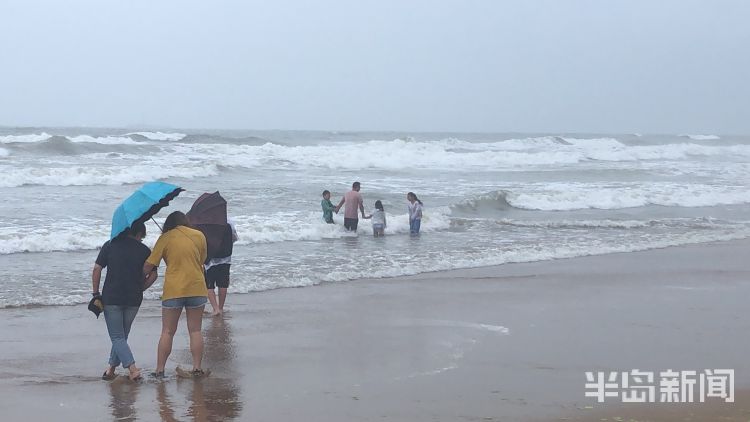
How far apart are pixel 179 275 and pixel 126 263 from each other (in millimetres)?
414

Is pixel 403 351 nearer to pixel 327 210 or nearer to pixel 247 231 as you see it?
pixel 247 231

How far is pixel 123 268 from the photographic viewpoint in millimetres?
6488

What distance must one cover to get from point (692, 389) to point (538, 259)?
26.8 feet

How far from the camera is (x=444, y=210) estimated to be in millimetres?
22328

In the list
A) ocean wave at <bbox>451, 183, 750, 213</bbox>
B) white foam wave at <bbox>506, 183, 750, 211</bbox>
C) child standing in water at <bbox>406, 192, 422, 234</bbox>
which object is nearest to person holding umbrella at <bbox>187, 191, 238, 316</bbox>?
child standing in water at <bbox>406, 192, 422, 234</bbox>

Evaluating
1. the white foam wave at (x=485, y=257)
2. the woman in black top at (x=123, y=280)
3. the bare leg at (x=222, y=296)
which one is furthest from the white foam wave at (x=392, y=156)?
the woman in black top at (x=123, y=280)

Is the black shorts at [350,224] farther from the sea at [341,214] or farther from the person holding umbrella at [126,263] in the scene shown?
the person holding umbrella at [126,263]

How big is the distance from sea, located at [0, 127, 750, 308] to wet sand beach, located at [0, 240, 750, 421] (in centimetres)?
183

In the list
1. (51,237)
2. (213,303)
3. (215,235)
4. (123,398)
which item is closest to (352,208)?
(51,237)

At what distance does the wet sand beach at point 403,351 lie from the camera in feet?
19.7

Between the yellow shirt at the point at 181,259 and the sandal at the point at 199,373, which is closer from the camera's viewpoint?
the yellow shirt at the point at 181,259

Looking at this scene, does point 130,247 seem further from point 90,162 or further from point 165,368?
point 90,162

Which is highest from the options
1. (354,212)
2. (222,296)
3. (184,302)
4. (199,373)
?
(184,302)

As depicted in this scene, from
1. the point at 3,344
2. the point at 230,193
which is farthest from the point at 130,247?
the point at 230,193
